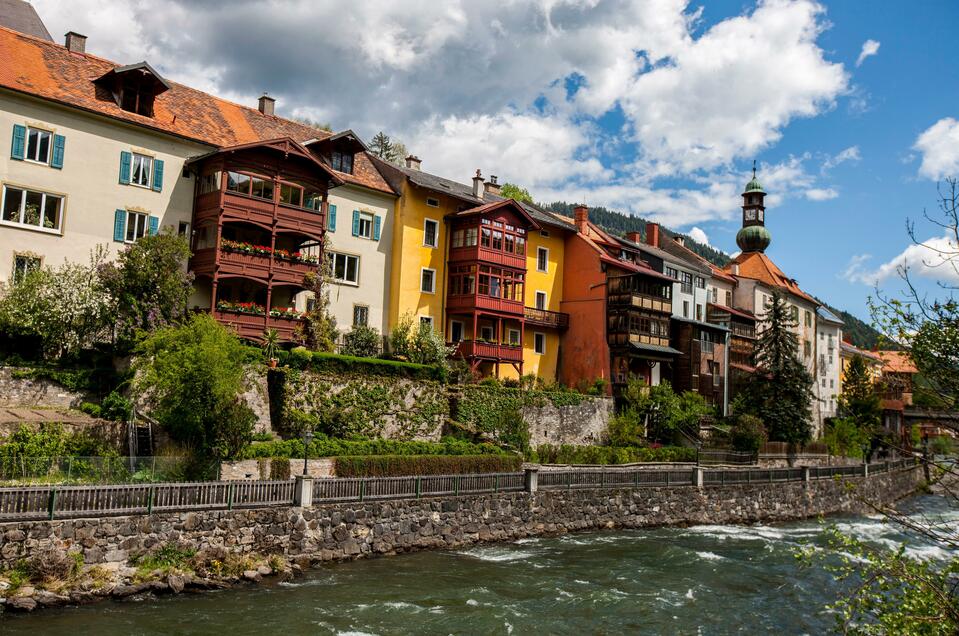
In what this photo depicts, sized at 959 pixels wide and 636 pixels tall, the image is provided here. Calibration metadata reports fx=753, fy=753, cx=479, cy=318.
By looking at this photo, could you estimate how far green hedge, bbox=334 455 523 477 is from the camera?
94.8ft

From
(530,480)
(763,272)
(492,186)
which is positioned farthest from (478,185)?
(763,272)

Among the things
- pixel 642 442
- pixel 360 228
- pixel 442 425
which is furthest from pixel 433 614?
pixel 642 442

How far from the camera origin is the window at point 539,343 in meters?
50.3

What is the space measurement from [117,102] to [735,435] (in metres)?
41.9

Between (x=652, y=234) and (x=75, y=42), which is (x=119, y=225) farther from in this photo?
(x=652, y=234)

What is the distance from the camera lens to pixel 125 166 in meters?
33.6

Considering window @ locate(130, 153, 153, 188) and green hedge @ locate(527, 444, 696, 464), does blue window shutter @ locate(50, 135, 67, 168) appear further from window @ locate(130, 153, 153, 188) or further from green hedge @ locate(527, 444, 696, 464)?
green hedge @ locate(527, 444, 696, 464)

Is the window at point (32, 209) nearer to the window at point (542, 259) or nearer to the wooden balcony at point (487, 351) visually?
the wooden balcony at point (487, 351)

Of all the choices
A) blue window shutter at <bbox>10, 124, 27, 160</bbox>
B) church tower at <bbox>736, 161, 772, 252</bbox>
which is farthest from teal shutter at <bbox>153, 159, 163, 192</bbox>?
church tower at <bbox>736, 161, 772, 252</bbox>

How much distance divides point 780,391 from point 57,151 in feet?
161

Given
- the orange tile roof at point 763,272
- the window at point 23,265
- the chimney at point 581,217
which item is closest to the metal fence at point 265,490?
the window at point 23,265

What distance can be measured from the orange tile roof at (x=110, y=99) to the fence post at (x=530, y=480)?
19.4 m

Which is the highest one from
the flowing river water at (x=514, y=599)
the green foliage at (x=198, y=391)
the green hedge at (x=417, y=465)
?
the green foliage at (x=198, y=391)

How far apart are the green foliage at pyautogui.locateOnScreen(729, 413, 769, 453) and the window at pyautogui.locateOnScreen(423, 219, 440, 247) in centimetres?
2423
